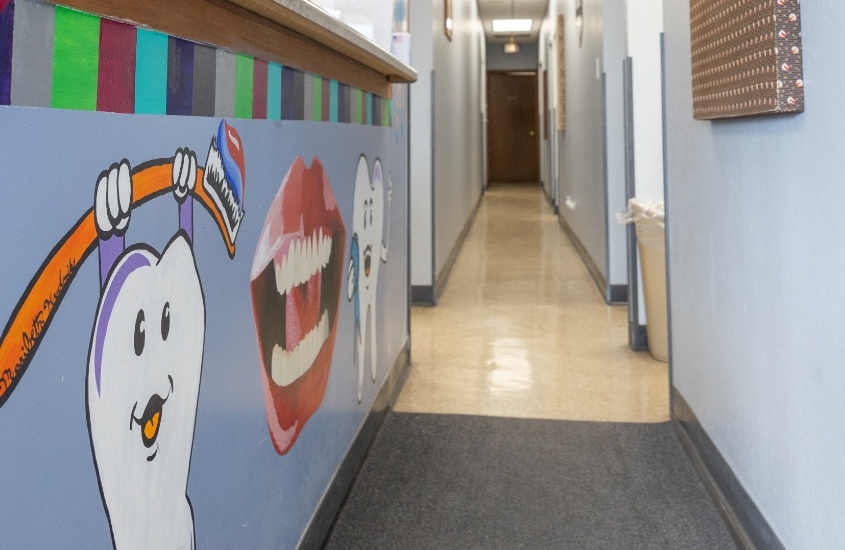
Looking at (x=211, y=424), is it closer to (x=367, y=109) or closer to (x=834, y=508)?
(x=834, y=508)

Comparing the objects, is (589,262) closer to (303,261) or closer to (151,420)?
(303,261)

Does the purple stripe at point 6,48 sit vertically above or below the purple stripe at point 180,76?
below

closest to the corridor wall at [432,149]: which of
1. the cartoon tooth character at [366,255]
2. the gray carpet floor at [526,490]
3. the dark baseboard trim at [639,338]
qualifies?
the dark baseboard trim at [639,338]

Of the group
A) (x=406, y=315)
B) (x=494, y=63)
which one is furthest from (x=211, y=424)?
(x=494, y=63)

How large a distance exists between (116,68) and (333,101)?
3.69 ft

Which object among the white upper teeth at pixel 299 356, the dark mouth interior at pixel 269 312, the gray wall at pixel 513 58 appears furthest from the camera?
the gray wall at pixel 513 58

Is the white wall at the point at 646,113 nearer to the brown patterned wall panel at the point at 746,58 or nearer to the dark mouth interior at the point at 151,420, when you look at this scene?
the brown patterned wall panel at the point at 746,58

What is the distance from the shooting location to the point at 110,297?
92 cm

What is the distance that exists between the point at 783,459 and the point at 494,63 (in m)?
15.6

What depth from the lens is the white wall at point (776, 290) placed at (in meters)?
1.37

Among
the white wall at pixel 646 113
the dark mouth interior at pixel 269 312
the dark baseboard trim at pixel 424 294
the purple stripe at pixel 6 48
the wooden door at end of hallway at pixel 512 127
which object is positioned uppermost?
the wooden door at end of hallway at pixel 512 127

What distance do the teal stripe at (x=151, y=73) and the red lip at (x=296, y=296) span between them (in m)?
0.43

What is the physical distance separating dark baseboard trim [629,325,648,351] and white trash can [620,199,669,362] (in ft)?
0.29

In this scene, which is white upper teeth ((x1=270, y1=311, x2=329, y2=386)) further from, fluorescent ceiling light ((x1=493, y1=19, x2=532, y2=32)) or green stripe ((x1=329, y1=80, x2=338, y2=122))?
fluorescent ceiling light ((x1=493, y1=19, x2=532, y2=32))
